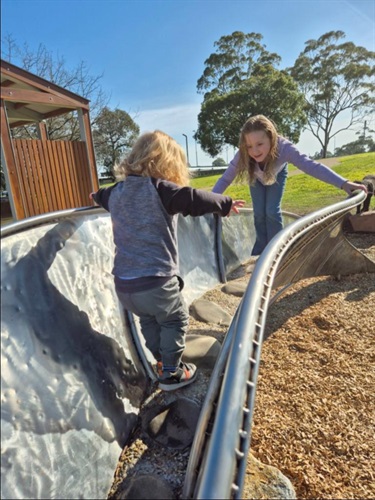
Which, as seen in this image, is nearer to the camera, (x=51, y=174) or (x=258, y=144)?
(x=258, y=144)

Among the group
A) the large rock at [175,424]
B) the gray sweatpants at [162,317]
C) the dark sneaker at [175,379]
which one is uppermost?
the gray sweatpants at [162,317]

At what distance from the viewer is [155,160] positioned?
1.95m

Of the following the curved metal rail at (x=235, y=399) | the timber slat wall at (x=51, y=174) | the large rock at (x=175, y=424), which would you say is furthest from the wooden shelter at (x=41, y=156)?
the curved metal rail at (x=235, y=399)

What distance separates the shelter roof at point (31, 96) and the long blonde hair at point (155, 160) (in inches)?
146

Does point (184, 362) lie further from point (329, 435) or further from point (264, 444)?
point (329, 435)

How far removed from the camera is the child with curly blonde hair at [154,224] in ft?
6.18

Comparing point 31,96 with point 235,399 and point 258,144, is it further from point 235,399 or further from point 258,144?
point 235,399

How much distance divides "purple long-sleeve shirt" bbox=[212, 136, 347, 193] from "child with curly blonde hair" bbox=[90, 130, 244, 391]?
4.65 ft

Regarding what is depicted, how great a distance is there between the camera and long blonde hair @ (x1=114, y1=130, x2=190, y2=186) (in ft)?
6.38

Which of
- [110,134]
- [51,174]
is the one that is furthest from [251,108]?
[51,174]

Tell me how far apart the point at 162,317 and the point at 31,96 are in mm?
5017

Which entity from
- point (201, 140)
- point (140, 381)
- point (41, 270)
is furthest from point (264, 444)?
point (201, 140)

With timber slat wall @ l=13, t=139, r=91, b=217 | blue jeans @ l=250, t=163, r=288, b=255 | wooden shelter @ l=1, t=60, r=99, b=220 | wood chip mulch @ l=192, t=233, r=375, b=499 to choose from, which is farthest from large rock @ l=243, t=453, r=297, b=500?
timber slat wall @ l=13, t=139, r=91, b=217

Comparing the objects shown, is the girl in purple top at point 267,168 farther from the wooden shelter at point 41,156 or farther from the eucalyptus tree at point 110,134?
the eucalyptus tree at point 110,134
